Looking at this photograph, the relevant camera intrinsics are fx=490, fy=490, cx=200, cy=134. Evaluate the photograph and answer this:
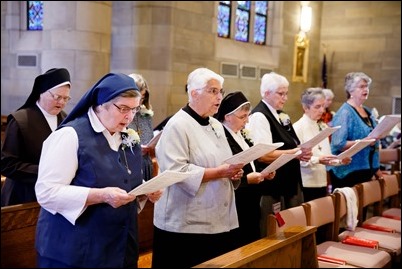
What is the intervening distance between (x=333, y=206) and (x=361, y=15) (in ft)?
28.9

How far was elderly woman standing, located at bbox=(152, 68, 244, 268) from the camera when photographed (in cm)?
272

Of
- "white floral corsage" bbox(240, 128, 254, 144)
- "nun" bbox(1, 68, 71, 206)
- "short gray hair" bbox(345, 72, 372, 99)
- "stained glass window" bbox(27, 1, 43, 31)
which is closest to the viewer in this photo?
"nun" bbox(1, 68, 71, 206)

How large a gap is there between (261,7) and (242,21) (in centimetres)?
80

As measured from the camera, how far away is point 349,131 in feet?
15.1

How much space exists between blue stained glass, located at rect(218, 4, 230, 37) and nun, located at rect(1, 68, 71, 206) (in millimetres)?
6990

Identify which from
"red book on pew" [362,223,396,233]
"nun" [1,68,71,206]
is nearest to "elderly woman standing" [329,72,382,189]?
"red book on pew" [362,223,396,233]

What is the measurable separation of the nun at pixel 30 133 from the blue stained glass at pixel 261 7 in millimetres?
8215

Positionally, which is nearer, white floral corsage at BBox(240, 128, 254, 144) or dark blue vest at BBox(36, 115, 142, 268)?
dark blue vest at BBox(36, 115, 142, 268)

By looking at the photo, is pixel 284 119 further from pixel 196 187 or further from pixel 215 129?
pixel 196 187

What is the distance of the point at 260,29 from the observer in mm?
10844

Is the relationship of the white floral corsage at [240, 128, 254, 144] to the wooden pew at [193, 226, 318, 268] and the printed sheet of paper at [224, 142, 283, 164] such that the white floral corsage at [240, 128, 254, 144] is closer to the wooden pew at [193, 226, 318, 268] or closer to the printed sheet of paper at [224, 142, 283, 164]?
the printed sheet of paper at [224, 142, 283, 164]

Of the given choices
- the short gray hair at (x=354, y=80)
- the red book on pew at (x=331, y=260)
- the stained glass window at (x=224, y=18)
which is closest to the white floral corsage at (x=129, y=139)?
the red book on pew at (x=331, y=260)

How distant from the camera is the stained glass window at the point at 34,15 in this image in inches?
361

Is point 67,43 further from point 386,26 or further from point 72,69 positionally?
point 386,26
